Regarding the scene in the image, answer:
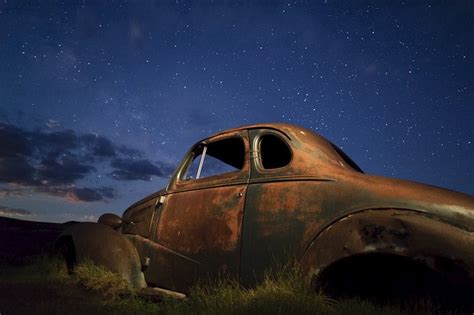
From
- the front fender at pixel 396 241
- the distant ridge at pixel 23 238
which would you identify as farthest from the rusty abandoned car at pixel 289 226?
the distant ridge at pixel 23 238

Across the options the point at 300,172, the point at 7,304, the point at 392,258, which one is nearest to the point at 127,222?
the point at 7,304

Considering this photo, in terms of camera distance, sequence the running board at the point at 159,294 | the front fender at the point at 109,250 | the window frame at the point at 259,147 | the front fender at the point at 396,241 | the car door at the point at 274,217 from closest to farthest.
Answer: the front fender at the point at 396,241, the car door at the point at 274,217, the window frame at the point at 259,147, the running board at the point at 159,294, the front fender at the point at 109,250

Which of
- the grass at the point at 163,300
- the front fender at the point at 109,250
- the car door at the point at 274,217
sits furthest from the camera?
the front fender at the point at 109,250

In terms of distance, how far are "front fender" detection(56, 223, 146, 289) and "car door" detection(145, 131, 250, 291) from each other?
19 cm

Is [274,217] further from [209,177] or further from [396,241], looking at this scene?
[209,177]

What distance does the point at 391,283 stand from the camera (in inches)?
104

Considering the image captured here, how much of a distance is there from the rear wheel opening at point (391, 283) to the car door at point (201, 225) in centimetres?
86

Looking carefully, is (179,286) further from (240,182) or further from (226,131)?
(226,131)

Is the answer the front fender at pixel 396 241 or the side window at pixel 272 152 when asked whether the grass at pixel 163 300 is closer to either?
the front fender at pixel 396 241

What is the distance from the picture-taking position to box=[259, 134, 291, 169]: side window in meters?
3.79

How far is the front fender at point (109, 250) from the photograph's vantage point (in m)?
4.10

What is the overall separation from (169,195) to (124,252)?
81 centimetres

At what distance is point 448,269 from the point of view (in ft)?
7.16

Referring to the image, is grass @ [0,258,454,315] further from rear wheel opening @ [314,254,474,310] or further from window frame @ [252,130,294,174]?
window frame @ [252,130,294,174]
